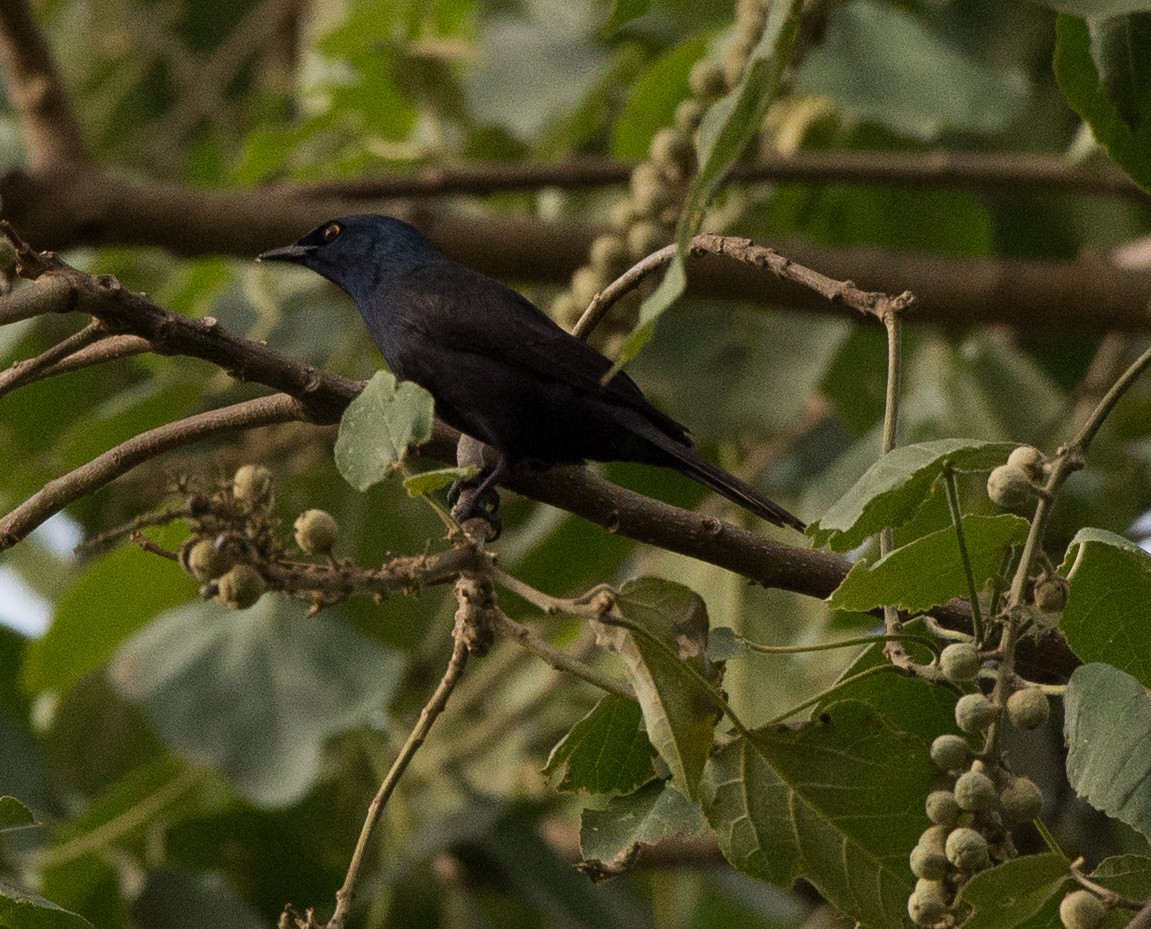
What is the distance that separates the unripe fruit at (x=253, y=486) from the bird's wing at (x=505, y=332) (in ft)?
4.20

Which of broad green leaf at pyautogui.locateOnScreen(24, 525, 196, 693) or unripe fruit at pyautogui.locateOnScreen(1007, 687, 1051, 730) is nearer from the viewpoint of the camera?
unripe fruit at pyautogui.locateOnScreen(1007, 687, 1051, 730)

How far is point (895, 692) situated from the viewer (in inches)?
85.7

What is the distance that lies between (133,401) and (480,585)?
118 inches

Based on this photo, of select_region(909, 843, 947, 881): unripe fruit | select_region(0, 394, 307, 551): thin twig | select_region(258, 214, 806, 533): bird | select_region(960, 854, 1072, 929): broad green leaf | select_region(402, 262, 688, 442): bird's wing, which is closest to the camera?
select_region(960, 854, 1072, 929): broad green leaf

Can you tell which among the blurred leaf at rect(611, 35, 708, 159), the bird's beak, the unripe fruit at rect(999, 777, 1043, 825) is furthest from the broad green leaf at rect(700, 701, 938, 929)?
the blurred leaf at rect(611, 35, 708, 159)

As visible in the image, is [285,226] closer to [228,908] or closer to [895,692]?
[228,908]

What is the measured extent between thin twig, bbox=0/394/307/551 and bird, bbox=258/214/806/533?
54 centimetres

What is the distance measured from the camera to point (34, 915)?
1.97m

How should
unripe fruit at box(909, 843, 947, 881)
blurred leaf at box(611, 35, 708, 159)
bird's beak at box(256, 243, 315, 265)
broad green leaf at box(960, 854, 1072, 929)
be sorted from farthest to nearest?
blurred leaf at box(611, 35, 708, 159) < bird's beak at box(256, 243, 315, 265) < unripe fruit at box(909, 843, 947, 881) < broad green leaf at box(960, 854, 1072, 929)

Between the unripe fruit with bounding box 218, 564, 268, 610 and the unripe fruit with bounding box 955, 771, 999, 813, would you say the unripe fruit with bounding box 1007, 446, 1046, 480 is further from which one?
the unripe fruit with bounding box 218, 564, 268, 610

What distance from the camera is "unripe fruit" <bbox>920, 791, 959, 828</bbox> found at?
1.81m

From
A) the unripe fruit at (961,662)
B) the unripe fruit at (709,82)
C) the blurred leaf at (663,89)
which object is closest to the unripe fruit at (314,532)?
the unripe fruit at (961,662)

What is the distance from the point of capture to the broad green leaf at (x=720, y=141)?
1.58 meters

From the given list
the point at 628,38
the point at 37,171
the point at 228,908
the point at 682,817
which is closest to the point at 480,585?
the point at 682,817
